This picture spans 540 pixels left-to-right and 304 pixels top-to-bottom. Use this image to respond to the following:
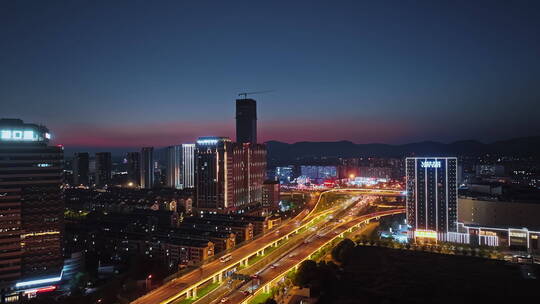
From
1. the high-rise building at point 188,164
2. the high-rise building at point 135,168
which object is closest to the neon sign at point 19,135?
the high-rise building at point 188,164

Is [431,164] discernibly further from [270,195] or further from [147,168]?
[147,168]

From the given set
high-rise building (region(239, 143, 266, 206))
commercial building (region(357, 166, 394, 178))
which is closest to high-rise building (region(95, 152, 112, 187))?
high-rise building (region(239, 143, 266, 206))

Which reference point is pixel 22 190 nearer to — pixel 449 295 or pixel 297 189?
pixel 449 295

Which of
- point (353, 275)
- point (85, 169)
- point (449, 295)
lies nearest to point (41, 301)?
point (353, 275)

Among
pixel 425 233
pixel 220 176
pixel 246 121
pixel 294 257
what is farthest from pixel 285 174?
pixel 294 257

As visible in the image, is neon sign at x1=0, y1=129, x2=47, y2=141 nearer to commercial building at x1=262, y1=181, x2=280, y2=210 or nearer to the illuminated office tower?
the illuminated office tower
